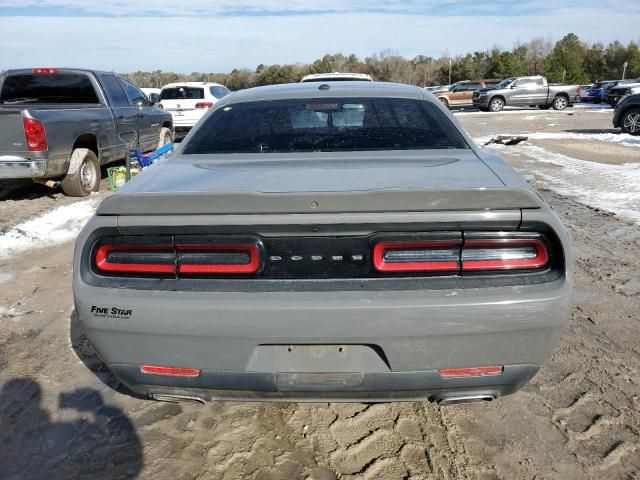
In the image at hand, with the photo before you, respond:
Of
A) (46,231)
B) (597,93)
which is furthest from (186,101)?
(597,93)

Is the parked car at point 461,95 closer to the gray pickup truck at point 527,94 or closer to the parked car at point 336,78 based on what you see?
the gray pickup truck at point 527,94

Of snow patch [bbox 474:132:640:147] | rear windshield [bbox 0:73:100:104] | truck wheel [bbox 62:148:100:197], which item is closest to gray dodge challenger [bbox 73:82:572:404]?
truck wheel [bbox 62:148:100:197]

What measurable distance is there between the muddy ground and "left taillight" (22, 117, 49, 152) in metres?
4.10

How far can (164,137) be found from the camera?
1109 centimetres

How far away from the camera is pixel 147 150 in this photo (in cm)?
1020

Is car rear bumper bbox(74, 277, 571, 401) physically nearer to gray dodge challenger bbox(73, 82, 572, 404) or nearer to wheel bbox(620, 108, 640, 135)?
gray dodge challenger bbox(73, 82, 572, 404)

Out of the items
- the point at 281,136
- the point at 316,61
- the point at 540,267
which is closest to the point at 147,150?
the point at 281,136

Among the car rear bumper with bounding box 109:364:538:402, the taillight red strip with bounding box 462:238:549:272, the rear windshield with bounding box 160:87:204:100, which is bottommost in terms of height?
the car rear bumper with bounding box 109:364:538:402

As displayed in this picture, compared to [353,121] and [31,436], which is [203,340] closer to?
[31,436]

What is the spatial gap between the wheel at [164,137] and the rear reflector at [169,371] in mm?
9336

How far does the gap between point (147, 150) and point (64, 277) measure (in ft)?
20.1

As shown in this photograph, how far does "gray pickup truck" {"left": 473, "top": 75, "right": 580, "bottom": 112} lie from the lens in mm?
27375

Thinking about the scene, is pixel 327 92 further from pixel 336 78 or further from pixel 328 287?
pixel 336 78

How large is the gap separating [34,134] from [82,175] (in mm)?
1112
